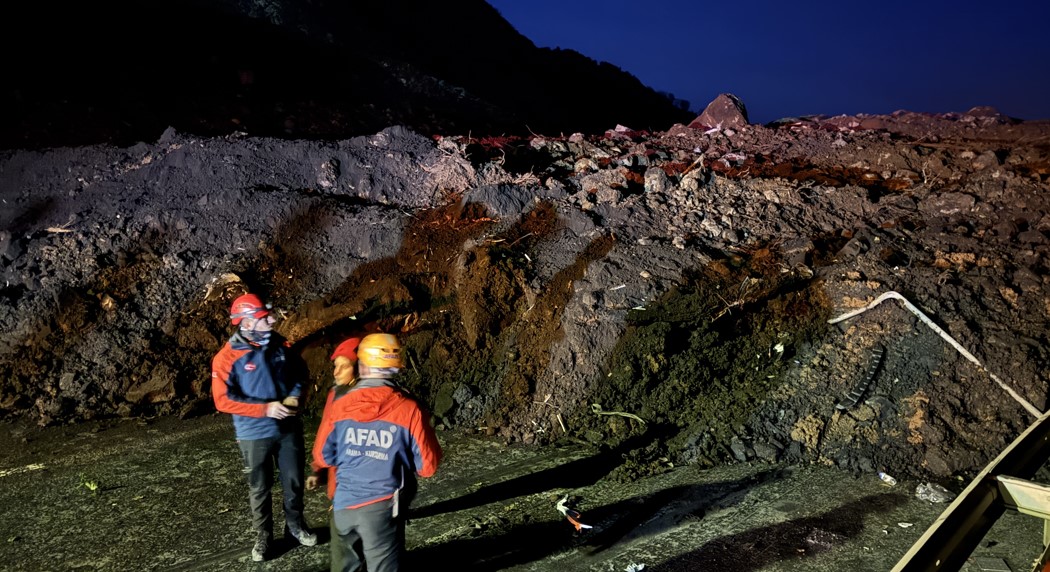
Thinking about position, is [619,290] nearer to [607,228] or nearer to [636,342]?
[636,342]

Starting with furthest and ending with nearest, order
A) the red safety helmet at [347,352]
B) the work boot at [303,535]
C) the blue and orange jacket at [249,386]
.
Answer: the work boot at [303,535] < the blue and orange jacket at [249,386] < the red safety helmet at [347,352]

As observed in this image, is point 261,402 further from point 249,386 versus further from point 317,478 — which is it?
point 317,478

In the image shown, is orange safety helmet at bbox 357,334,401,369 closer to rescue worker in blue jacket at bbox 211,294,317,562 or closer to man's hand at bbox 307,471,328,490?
man's hand at bbox 307,471,328,490

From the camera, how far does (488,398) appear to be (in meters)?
7.00

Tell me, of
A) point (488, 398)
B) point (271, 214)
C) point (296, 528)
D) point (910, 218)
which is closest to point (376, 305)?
point (488, 398)

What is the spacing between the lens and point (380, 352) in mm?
3510

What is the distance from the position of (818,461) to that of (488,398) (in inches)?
122

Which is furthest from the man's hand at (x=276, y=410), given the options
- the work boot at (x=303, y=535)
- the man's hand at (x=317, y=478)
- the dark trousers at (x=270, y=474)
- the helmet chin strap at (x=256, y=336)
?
the work boot at (x=303, y=535)

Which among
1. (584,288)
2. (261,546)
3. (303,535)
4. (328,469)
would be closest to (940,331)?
(584,288)

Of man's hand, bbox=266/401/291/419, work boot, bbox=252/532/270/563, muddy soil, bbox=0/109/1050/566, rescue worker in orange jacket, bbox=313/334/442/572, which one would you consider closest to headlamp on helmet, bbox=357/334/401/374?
rescue worker in orange jacket, bbox=313/334/442/572

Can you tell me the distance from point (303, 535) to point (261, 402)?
105 centimetres

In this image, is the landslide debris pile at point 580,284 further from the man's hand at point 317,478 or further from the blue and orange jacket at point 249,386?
the man's hand at point 317,478

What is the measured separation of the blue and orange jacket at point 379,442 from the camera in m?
3.50

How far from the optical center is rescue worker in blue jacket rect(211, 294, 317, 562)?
450 cm
